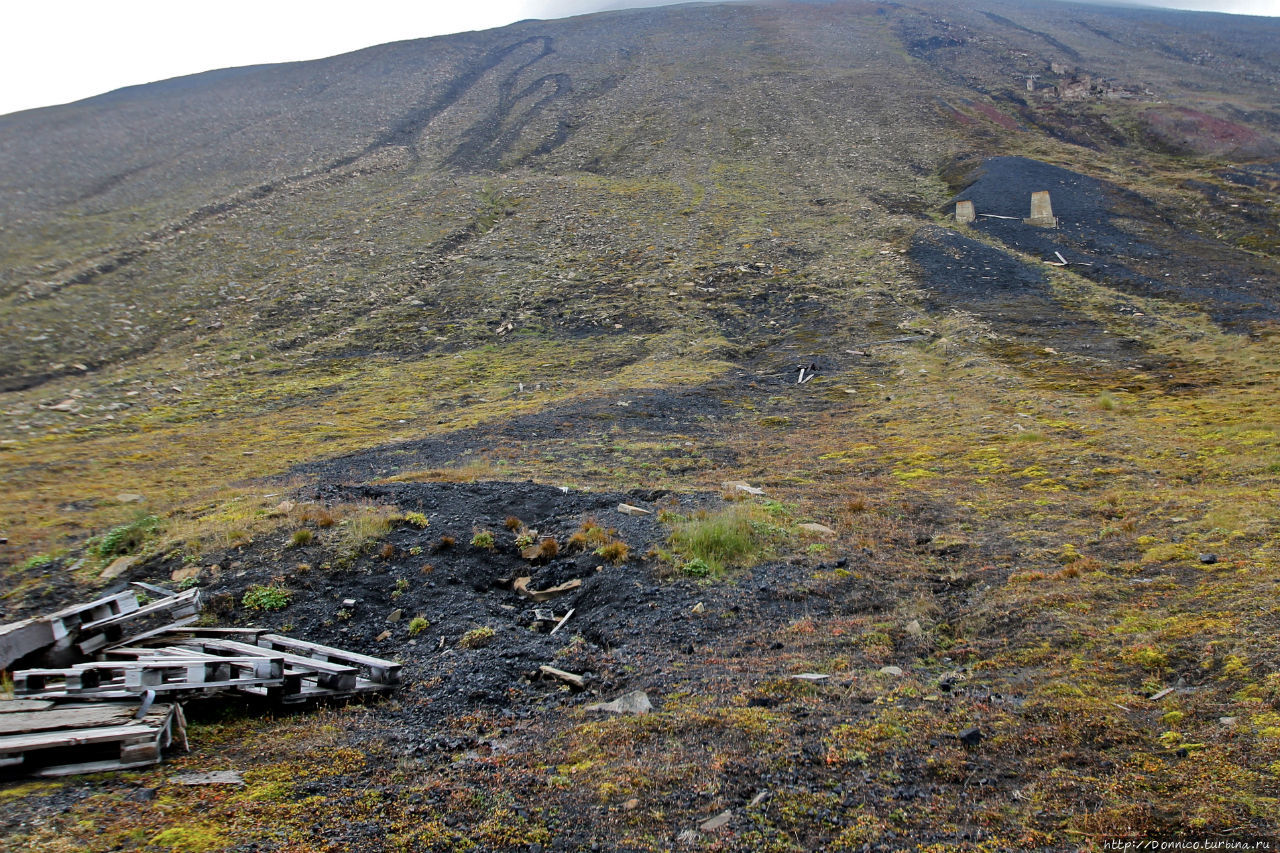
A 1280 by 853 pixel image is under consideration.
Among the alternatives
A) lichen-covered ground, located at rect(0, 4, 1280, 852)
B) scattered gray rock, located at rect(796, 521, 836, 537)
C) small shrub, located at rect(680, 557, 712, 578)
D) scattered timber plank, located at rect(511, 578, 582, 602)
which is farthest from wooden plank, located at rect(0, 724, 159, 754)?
scattered gray rock, located at rect(796, 521, 836, 537)

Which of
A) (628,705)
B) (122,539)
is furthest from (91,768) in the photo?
(122,539)

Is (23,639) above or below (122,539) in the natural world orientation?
above

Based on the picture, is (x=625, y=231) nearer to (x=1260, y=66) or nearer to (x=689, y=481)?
(x=689, y=481)

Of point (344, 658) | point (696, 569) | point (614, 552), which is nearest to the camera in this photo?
point (344, 658)

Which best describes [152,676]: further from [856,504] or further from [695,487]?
[856,504]

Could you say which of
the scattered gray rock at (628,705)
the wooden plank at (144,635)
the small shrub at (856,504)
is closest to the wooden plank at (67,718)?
the wooden plank at (144,635)

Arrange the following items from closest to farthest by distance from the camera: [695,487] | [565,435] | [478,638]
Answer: [478,638] < [695,487] < [565,435]

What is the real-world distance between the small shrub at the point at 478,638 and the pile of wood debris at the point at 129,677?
0.91 m

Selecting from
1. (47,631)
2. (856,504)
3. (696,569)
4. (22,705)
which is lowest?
(856,504)

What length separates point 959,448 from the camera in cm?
1472

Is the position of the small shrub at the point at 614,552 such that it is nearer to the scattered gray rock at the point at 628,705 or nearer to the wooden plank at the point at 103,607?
the scattered gray rock at the point at 628,705

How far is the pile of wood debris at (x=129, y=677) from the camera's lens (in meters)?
5.29

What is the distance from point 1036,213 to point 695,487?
99.2 feet

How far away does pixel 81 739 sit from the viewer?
521cm
